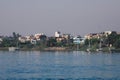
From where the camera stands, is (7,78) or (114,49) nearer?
(7,78)

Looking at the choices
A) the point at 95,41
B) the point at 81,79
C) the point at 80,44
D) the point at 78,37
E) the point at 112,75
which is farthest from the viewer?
the point at 78,37

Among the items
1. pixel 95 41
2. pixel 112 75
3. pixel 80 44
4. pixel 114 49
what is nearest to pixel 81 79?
pixel 112 75

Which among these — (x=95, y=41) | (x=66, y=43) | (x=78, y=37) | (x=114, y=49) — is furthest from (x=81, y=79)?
(x=78, y=37)

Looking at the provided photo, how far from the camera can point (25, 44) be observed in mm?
156375

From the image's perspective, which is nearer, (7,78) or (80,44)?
(7,78)

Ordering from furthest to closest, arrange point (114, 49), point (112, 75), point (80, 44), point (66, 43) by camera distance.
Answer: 1. point (66, 43)
2. point (80, 44)
3. point (114, 49)
4. point (112, 75)

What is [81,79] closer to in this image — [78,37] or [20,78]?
[20,78]

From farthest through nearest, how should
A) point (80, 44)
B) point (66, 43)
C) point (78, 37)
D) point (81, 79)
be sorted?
point (78, 37)
point (66, 43)
point (80, 44)
point (81, 79)

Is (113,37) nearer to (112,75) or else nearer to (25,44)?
(25,44)

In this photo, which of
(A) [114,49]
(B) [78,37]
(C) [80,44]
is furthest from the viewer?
(B) [78,37]

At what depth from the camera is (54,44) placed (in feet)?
478

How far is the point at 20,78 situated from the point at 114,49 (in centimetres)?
8876

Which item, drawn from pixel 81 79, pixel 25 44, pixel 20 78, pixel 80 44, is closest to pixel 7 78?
pixel 20 78

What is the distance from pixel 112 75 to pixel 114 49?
3334 inches
